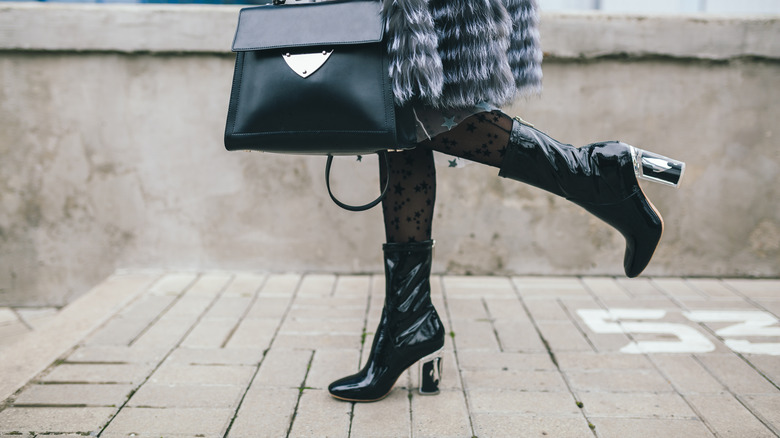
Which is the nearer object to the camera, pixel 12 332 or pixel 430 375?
pixel 430 375

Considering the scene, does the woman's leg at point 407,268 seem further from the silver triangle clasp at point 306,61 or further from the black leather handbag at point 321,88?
A: the silver triangle clasp at point 306,61

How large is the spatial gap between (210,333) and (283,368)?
0.43m

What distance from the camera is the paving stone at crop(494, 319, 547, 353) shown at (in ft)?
6.79

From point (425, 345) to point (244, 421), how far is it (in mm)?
522

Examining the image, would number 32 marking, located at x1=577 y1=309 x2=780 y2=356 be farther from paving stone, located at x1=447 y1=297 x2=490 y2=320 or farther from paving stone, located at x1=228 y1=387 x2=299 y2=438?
paving stone, located at x1=228 y1=387 x2=299 y2=438

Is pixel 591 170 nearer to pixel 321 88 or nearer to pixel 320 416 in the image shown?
pixel 321 88

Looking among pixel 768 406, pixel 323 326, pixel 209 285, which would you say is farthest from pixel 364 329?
pixel 768 406

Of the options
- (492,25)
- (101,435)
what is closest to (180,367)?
(101,435)

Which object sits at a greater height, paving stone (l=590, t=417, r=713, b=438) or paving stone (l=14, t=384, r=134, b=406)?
paving stone (l=590, t=417, r=713, b=438)

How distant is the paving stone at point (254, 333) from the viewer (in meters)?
2.11

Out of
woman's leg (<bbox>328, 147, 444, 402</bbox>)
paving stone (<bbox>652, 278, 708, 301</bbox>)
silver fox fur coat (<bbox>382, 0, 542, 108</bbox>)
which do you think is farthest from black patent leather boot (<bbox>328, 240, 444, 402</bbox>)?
paving stone (<bbox>652, 278, 708, 301</bbox>)

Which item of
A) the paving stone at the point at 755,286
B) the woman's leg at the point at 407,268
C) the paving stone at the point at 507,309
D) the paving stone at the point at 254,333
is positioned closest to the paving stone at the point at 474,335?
the paving stone at the point at 507,309

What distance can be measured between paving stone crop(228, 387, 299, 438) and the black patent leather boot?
138mm

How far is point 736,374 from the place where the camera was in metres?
1.86
